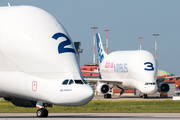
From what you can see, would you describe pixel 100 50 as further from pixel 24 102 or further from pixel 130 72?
pixel 24 102

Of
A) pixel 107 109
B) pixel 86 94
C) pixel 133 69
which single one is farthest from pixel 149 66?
pixel 86 94

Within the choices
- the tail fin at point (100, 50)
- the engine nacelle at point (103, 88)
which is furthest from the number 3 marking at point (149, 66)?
the tail fin at point (100, 50)

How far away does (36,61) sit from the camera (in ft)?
78.5

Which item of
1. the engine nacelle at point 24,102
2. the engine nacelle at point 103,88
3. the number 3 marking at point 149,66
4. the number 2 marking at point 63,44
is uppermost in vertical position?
the number 2 marking at point 63,44

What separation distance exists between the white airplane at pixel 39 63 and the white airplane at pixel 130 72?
30.6 m

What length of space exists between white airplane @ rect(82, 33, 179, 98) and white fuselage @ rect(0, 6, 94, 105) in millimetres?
30610

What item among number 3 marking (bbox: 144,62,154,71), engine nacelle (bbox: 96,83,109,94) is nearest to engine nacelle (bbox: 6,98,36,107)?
number 3 marking (bbox: 144,62,154,71)

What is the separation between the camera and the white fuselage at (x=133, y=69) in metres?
53.9

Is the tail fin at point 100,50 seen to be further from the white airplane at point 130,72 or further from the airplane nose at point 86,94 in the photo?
the airplane nose at point 86,94

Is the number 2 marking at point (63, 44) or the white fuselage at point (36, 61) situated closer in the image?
the white fuselage at point (36, 61)

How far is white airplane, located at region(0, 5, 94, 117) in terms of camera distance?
76.9ft

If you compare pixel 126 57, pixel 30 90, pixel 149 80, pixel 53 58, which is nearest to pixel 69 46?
pixel 53 58

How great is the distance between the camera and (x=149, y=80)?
53.7 metres

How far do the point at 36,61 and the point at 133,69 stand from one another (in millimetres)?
33878
